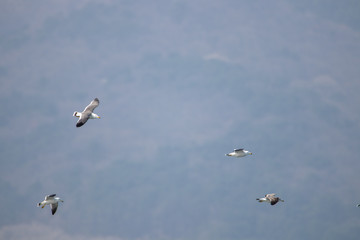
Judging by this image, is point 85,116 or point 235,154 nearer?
point 85,116

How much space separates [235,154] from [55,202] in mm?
18430

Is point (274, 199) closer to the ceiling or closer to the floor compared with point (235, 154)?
closer to the floor

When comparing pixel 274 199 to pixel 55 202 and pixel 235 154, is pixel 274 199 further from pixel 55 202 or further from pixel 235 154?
pixel 55 202

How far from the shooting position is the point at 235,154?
6531cm

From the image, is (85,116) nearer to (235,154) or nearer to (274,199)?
(235,154)

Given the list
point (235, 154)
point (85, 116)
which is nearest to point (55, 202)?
point (85, 116)

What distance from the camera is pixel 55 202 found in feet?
206

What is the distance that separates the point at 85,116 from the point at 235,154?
51.1 ft

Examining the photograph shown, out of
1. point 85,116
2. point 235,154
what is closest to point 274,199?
point 235,154

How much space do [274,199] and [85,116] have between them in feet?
64.3

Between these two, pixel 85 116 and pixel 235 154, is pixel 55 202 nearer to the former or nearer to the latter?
pixel 85 116

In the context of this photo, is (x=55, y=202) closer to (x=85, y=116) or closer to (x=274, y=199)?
(x=85, y=116)

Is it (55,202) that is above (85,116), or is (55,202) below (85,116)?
below
